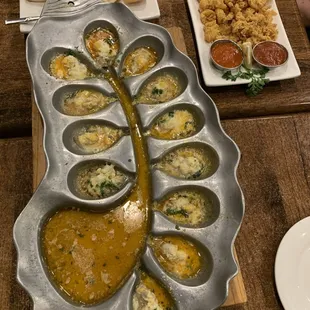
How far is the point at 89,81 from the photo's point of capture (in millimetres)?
2352

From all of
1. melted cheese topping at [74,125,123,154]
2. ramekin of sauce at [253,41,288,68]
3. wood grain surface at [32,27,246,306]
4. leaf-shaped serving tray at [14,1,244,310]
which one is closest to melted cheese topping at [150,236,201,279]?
leaf-shaped serving tray at [14,1,244,310]

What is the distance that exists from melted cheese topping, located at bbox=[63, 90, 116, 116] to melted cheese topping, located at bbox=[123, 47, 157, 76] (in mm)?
218

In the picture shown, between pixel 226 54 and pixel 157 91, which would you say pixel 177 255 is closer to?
pixel 157 91

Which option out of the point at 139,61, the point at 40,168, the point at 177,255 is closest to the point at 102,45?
the point at 139,61

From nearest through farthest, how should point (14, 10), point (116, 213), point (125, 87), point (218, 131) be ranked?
point (116, 213), point (218, 131), point (125, 87), point (14, 10)

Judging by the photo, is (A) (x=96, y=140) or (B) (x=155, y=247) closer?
(B) (x=155, y=247)

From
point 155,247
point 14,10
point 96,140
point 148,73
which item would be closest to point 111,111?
point 96,140

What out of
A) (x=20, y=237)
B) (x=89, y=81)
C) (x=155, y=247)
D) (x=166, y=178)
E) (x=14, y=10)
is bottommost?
(x=155, y=247)

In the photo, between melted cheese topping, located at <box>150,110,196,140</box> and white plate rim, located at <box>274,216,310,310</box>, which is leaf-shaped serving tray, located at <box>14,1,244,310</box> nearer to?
melted cheese topping, located at <box>150,110,196,140</box>

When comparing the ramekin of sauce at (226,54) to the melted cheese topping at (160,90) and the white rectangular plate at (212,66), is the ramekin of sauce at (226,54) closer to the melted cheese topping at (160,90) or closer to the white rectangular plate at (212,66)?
the white rectangular plate at (212,66)

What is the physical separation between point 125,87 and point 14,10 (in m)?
1.04

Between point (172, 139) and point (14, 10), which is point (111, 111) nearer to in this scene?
point (172, 139)

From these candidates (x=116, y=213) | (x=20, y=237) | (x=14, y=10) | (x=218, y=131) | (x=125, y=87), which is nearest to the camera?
(x=20, y=237)

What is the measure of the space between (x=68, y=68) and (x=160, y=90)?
52cm
